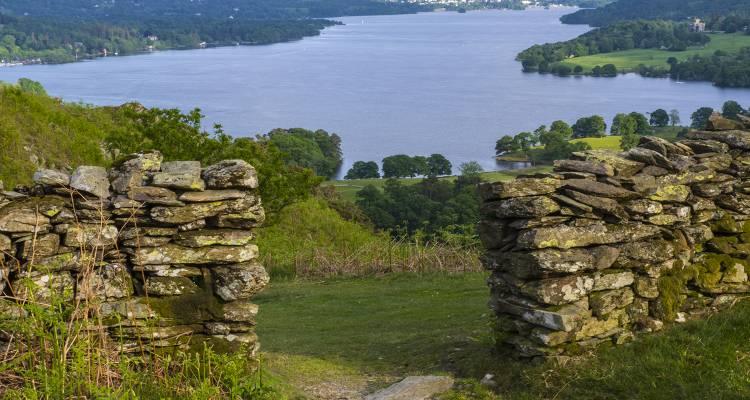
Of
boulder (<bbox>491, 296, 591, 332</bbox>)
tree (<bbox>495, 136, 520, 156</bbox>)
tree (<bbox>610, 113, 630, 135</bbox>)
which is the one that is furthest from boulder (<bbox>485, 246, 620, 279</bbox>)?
tree (<bbox>610, 113, 630, 135</bbox>)

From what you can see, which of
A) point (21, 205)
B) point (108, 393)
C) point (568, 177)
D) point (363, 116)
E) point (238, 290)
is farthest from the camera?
point (363, 116)

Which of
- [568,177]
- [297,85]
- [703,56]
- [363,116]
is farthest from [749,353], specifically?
[703,56]

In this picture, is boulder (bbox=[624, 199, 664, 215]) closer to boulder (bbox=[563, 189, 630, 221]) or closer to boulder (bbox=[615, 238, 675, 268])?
boulder (bbox=[563, 189, 630, 221])

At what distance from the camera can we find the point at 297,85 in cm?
16025

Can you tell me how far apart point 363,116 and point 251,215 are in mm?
123611

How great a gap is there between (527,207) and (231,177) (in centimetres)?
376

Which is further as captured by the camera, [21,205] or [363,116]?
[363,116]

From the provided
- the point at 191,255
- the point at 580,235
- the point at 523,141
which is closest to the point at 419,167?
A: the point at 523,141

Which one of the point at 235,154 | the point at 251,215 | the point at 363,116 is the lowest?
the point at 363,116

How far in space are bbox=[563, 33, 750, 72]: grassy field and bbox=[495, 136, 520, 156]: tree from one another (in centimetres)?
8984

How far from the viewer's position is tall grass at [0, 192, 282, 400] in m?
7.91

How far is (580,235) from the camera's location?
1122cm

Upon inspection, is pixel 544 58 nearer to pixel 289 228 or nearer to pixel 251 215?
pixel 289 228

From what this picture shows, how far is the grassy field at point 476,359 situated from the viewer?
32.4 ft
